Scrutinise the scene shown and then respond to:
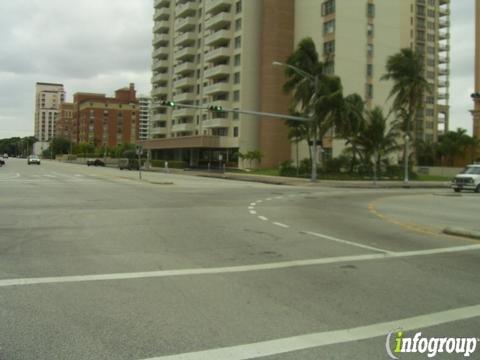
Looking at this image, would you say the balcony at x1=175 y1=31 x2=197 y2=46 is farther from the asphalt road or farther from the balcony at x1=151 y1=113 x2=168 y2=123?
the asphalt road

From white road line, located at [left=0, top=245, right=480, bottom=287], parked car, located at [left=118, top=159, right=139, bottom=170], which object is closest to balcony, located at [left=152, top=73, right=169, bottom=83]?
parked car, located at [left=118, top=159, right=139, bottom=170]

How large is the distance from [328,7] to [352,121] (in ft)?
88.5

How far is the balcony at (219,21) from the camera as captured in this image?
253 feet

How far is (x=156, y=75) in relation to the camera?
105250 millimetres

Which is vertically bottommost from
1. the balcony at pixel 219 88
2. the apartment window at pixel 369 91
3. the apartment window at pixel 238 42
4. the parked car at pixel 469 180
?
the parked car at pixel 469 180

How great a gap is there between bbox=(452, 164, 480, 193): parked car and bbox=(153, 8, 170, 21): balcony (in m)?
80.9

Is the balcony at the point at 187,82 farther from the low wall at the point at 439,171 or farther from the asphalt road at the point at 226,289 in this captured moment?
the asphalt road at the point at 226,289

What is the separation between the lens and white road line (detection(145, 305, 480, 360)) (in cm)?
445

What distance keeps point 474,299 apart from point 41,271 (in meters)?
5.89

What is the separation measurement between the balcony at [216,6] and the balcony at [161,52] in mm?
21729

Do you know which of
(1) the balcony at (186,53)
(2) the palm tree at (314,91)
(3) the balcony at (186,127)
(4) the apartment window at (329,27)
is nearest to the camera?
(2) the palm tree at (314,91)

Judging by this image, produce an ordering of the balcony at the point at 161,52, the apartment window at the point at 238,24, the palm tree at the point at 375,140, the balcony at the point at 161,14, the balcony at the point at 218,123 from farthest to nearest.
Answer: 1. the balcony at the point at 161,14
2. the balcony at the point at 161,52
3. the balcony at the point at 218,123
4. the apartment window at the point at 238,24
5. the palm tree at the point at 375,140

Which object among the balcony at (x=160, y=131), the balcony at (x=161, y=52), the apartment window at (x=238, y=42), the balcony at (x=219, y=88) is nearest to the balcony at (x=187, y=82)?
the balcony at (x=160, y=131)

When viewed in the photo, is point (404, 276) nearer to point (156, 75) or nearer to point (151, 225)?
point (151, 225)
